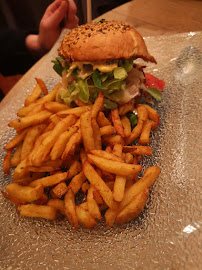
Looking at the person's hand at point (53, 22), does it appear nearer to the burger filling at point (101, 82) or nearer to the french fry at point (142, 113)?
the burger filling at point (101, 82)

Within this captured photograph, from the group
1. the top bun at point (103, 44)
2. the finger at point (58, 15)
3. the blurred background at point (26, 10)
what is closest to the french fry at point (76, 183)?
the top bun at point (103, 44)

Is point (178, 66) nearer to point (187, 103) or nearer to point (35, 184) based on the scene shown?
point (187, 103)

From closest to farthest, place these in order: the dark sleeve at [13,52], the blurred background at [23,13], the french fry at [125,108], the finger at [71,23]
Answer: the french fry at [125,108], the finger at [71,23], the dark sleeve at [13,52], the blurred background at [23,13]

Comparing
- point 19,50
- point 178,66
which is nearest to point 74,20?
point 19,50

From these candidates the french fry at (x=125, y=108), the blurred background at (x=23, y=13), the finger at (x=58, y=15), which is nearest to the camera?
the french fry at (x=125, y=108)

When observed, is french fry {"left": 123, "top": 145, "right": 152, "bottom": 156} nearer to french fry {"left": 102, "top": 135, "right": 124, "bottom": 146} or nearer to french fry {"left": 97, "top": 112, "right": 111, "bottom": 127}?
french fry {"left": 102, "top": 135, "right": 124, "bottom": 146}

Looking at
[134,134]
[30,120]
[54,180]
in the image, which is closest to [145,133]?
[134,134]

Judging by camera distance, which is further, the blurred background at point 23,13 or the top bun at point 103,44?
the blurred background at point 23,13
